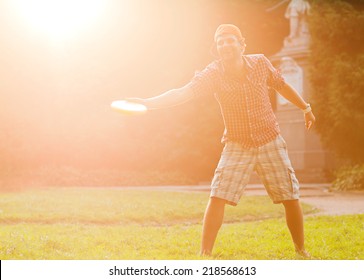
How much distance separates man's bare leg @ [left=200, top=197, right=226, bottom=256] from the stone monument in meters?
12.9

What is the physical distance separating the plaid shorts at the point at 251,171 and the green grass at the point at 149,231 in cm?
55

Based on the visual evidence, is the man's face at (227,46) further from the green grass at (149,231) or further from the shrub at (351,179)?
the shrub at (351,179)

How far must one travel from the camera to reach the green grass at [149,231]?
5078 mm

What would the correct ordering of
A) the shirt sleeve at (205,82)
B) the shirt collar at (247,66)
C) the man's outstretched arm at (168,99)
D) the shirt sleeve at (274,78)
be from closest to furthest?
1. the man's outstretched arm at (168,99)
2. the shirt sleeve at (205,82)
3. the shirt collar at (247,66)
4. the shirt sleeve at (274,78)

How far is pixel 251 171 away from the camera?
4.45 m

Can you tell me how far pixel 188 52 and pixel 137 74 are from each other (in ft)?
5.42

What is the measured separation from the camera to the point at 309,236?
19.6 ft

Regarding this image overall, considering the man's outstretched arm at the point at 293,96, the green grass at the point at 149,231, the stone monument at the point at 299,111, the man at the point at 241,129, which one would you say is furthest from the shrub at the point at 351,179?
the man at the point at 241,129

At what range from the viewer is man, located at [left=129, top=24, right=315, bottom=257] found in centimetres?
Result: 437

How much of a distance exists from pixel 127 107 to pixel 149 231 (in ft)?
10.1

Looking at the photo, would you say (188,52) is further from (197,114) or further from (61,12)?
(61,12)

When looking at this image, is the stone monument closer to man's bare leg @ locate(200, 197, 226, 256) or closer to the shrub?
the shrub

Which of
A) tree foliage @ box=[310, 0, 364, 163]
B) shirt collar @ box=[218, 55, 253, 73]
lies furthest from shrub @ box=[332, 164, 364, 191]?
shirt collar @ box=[218, 55, 253, 73]
